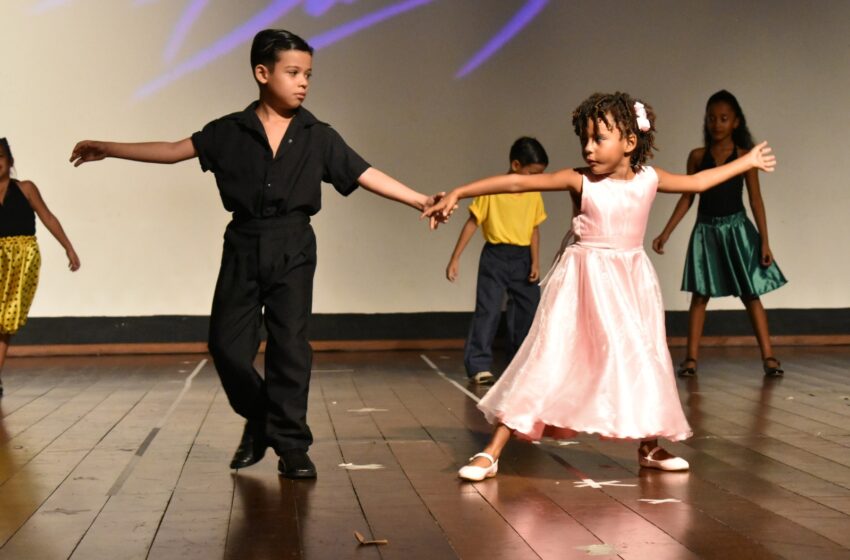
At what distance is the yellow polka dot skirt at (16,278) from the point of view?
6340mm

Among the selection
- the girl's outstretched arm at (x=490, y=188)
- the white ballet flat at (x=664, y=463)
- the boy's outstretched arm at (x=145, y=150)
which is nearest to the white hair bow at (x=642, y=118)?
the girl's outstretched arm at (x=490, y=188)

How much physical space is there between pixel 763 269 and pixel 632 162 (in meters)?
3.11

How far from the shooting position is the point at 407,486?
3.68m

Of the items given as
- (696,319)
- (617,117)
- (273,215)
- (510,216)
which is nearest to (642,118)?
(617,117)

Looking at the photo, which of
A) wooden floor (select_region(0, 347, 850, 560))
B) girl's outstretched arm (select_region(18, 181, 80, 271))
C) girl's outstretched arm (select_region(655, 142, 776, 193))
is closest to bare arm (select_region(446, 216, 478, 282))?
wooden floor (select_region(0, 347, 850, 560))

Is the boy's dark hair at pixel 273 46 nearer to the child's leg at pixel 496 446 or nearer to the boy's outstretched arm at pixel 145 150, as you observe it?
the boy's outstretched arm at pixel 145 150

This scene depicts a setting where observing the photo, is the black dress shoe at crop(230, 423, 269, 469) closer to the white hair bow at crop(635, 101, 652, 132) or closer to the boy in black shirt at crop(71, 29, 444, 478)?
the boy in black shirt at crop(71, 29, 444, 478)

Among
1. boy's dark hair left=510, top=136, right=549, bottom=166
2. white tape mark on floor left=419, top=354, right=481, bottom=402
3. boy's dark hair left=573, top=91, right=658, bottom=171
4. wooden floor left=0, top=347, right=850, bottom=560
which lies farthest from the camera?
boy's dark hair left=510, top=136, right=549, bottom=166

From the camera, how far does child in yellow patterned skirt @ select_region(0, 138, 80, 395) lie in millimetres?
6352

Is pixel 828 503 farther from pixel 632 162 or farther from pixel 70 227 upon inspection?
pixel 70 227

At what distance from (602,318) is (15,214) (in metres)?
3.68

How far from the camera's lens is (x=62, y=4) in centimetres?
822

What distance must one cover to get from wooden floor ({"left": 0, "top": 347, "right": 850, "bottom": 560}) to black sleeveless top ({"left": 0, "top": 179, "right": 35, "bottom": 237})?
944 millimetres

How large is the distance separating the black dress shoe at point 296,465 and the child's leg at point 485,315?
2883 millimetres
